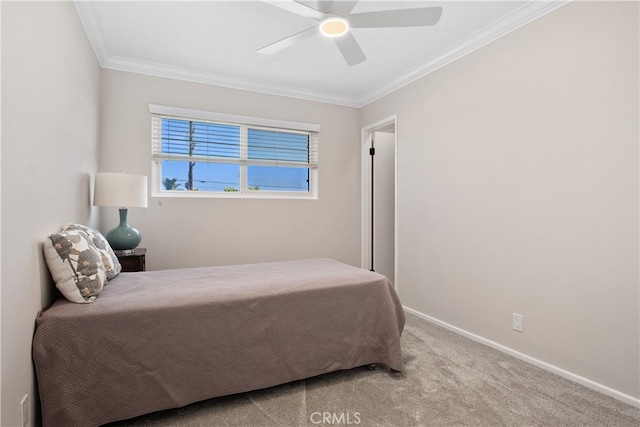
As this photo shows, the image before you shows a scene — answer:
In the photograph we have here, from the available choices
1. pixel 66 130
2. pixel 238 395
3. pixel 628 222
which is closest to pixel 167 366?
pixel 238 395

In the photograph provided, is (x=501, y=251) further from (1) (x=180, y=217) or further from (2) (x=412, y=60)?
(1) (x=180, y=217)

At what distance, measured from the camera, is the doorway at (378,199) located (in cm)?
→ 447

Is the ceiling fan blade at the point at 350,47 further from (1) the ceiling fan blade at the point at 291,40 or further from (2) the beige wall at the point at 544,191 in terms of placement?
(2) the beige wall at the point at 544,191

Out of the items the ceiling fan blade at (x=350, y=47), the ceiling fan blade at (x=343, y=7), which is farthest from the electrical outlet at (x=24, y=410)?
the ceiling fan blade at (x=350, y=47)

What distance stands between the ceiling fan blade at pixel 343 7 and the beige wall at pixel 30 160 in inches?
58.8

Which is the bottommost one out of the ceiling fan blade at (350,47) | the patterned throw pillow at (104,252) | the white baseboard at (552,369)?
the white baseboard at (552,369)

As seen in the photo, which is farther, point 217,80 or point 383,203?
point 383,203

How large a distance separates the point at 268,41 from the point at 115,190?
178 centimetres

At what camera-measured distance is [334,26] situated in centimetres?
216

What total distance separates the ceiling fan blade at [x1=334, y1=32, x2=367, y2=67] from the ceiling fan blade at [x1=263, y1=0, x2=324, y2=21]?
303mm

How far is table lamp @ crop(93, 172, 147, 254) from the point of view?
8.65ft

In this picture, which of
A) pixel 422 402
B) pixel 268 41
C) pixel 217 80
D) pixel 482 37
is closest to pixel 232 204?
pixel 217 80

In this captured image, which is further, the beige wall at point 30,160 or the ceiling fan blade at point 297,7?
the ceiling fan blade at point 297,7

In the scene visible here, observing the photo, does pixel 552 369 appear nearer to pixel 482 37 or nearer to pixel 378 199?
pixel 482 37
